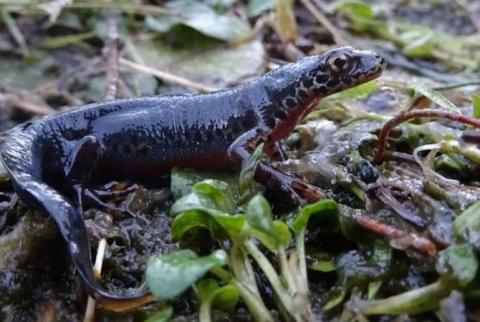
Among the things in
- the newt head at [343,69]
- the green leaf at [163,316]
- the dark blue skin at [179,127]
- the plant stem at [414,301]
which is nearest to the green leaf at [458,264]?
the plant stem at [414,301]

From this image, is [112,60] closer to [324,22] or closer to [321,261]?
[324,22]

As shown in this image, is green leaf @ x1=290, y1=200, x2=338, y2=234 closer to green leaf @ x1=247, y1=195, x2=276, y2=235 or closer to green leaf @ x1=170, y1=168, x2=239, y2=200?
green leaf @ x1=247, y1=195, x2=276, y2=235

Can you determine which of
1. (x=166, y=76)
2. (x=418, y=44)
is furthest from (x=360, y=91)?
(x=418, y=44)

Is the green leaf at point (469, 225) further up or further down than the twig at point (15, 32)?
further up

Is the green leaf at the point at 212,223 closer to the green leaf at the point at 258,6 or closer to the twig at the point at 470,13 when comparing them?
the green leaf at the point at 258,6

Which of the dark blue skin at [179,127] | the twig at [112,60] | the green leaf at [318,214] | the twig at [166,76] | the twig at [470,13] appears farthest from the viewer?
the twig at [470,13]

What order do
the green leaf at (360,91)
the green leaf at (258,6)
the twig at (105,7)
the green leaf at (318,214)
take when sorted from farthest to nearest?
the green leaf at (258,6) → the twig at (105,7) → the green leaf at (360,91) → the green leaf at (318,214)
